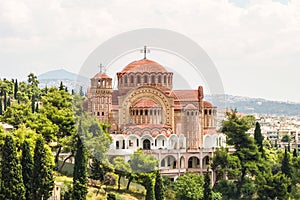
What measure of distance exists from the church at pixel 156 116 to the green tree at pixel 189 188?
2535mm

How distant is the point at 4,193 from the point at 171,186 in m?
11.4

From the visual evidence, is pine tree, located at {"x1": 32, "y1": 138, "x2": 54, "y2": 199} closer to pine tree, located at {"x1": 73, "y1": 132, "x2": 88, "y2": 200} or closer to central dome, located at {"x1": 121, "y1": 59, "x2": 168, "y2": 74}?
pine tree, located at {"x1": 73, "y1": 132, "x2": 88, "y2": 200}

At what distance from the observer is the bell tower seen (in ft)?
110

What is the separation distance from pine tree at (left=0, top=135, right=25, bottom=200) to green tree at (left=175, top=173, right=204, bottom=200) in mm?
10008

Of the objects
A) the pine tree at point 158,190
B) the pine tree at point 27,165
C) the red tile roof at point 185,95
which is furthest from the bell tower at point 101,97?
the pine tree at point 27,165

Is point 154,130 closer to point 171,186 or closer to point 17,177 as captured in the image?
point 171,186

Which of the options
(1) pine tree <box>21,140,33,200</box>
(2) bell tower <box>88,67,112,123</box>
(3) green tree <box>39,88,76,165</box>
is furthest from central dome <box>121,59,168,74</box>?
(1) pine tree <box>21,140,33,200</box>

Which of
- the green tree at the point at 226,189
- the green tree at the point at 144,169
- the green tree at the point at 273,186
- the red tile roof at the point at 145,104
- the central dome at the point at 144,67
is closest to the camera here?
the green tree at the point at 144,169

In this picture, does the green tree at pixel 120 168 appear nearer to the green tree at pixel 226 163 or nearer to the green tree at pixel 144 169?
the green tree at pixel 144 169

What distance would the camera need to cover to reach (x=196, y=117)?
35.0m

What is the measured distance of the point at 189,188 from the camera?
2948 cm

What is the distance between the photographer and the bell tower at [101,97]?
110ft

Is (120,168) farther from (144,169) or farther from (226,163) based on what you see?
(226,163)

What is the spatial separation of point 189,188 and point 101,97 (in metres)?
7.83
